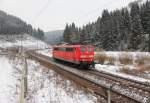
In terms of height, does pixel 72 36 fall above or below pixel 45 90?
above

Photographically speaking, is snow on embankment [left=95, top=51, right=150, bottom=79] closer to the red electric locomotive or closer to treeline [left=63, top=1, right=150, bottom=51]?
the red electric locomotive

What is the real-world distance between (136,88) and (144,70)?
9.31 meters

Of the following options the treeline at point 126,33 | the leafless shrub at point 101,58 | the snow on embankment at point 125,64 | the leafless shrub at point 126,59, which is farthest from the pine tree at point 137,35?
the leafless shrub at point 126,59

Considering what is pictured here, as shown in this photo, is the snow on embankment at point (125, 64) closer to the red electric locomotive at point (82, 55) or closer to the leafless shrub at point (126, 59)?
the leafless shrub at point (126, 59)

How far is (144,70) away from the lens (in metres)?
23.4

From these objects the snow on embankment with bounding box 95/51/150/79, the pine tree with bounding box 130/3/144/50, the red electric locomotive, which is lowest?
the snow on embankment with bounding box 95/51/150/79

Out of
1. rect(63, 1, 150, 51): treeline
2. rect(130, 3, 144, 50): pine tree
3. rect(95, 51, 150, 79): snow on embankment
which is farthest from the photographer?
rect(63, 1, 150, 51): treeline

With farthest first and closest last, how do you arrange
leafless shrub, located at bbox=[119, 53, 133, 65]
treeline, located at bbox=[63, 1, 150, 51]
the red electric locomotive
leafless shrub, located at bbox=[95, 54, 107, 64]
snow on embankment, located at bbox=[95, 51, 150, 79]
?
1. treeline, located at bbox=[63, 1, 150, 51]
2. leafless shrub, located at bbox=[95, 54, 107, 64]
3. leafless shrub, located at bbox=[119, 53, 133, 65]
4. the red electric locomotive
5. snow on embankment, located at bbox=[95, 51, 150, 79]

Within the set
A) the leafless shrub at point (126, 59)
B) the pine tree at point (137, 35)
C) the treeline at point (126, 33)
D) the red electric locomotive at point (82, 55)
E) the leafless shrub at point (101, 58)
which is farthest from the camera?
the treeline at point (126, 33)

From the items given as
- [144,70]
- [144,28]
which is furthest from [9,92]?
[144,28]

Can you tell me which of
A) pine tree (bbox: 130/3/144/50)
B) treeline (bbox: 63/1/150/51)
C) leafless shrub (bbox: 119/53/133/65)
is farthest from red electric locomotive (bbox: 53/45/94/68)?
pine tree (bbox: 130/3/144/50)

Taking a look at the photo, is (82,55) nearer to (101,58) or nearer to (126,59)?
(126,59)

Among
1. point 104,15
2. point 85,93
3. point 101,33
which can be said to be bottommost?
point 85,93

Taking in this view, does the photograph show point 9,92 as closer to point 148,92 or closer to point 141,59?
point 148,92
